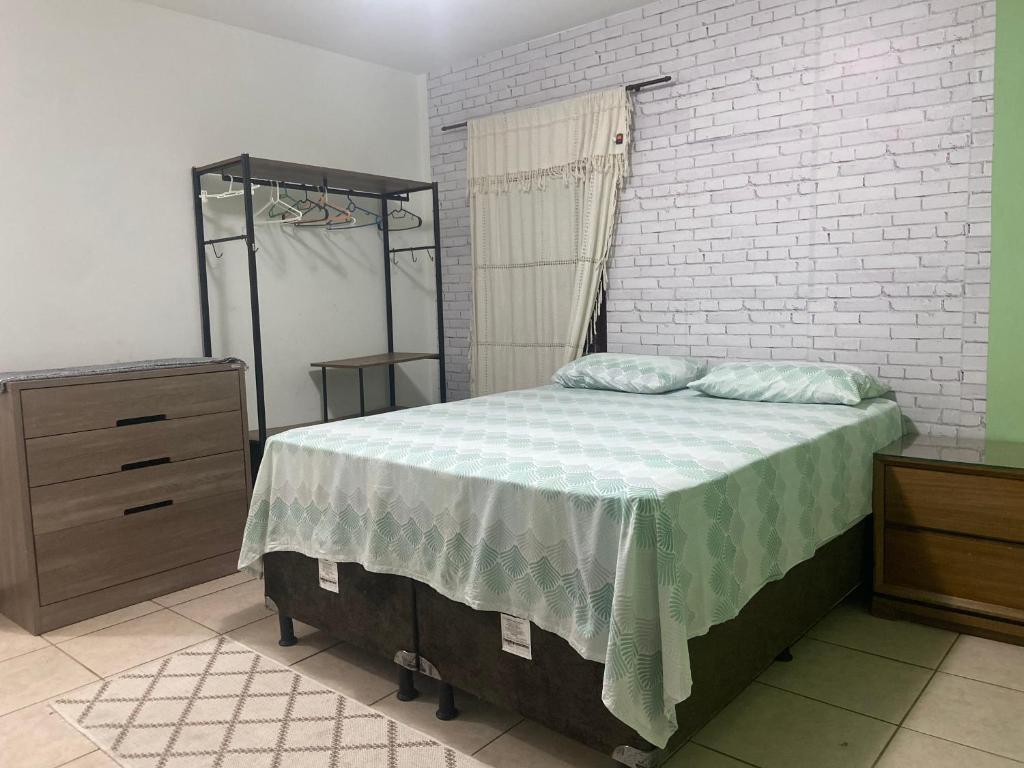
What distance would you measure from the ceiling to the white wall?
0.47ft

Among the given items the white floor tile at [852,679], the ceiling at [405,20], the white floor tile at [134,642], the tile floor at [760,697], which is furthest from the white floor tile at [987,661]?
the ceiling at [405,20]

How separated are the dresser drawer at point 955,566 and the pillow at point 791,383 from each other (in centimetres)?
55

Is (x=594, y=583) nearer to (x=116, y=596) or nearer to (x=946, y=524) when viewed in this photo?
(x=946, y=524)

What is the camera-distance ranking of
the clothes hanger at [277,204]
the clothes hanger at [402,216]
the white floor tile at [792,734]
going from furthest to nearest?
1. the clothes hanger at [402,216]
2. the clothes hanger at [277,204]
3. the white floor tile at [792,734]

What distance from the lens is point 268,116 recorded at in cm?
412

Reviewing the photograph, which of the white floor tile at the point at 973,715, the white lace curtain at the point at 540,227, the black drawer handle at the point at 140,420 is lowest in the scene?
the white floor tile at the point at 973,715

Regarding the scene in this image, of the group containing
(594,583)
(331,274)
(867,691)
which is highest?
(331,274)

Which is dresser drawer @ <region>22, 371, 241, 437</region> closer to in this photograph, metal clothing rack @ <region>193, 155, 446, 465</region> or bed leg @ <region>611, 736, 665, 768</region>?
metal clothing rack @ <region>193, 155, 446, 465</region>

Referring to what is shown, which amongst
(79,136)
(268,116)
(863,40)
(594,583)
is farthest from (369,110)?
(594,583)

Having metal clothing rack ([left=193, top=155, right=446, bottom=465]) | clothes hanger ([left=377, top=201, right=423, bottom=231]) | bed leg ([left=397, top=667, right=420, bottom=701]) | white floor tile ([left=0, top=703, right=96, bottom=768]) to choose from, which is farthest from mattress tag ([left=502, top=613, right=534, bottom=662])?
clothes hanger ([left=377, top=201, right=423, bottom=231])

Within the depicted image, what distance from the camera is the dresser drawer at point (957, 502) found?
2.54 metres

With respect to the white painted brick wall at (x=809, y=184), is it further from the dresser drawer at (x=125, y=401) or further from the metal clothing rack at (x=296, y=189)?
the dresser drawer at (x=125, y=401)

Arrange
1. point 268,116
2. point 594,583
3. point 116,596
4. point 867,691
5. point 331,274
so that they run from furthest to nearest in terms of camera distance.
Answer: point 331,274 → point 268,116 → point 116,596 → point 867,691 → point 594,583

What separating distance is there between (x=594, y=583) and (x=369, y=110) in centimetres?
371
